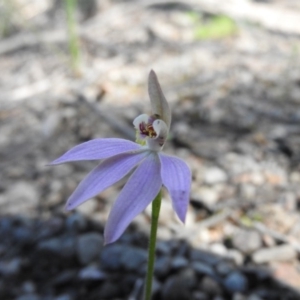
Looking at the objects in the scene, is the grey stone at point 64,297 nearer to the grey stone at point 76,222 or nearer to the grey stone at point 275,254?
the grey stone at point 76,222

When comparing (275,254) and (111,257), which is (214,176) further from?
(111,257)

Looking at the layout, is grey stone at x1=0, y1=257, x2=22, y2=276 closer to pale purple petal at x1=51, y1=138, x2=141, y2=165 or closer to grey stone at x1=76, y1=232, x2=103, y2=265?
grey stone at x1=76, y1=232, x2=103, y2=265

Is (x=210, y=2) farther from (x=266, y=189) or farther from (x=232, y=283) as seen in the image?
(x=232, y=283)

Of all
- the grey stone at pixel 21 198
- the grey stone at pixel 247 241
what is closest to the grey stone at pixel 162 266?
the grey stone at pixel 247 241

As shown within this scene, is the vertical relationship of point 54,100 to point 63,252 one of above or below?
below

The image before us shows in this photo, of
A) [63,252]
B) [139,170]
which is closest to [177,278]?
[63,252]

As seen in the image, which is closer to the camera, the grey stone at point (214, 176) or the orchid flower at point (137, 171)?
the orchid flower at point (137, 171)
